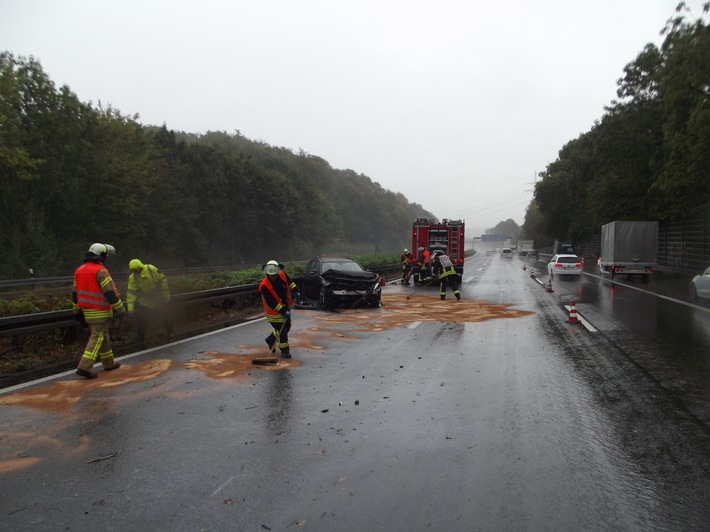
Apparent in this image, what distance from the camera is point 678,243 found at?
35.1 metres

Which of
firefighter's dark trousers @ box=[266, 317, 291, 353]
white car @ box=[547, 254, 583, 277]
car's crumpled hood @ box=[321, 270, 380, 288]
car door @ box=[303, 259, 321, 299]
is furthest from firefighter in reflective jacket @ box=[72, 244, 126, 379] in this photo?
white car @ box=[547, 254, 583, 277]

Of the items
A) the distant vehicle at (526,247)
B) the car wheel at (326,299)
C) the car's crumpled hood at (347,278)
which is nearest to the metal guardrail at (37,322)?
the car wheel at (326,299)

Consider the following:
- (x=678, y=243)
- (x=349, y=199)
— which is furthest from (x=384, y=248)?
(x=678, y=243)

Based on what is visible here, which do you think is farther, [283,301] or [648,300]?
[648,300]

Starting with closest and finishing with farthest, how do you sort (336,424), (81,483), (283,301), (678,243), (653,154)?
1. (81,483)
2. (336,424)
3. (283,301)
4. (653,154)
5. (678,243)

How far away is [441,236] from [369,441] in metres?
22.8

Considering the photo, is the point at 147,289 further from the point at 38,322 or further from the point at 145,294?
the point at 38,322

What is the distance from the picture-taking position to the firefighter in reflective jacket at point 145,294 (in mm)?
9359

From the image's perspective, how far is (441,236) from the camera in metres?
26.8

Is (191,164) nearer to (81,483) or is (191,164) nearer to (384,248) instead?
(81,483)

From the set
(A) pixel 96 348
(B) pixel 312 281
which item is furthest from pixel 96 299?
(B) pixel 312 281

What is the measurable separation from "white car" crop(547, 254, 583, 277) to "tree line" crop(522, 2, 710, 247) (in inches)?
220

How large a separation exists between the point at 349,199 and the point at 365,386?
103 metres

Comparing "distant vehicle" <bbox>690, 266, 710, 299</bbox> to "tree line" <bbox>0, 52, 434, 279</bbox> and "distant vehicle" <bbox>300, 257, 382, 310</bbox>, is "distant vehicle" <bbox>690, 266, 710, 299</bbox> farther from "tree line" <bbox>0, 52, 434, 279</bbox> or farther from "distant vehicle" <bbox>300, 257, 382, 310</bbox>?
"tree line" <bbox>0, 52, 434, 279</bbox>
